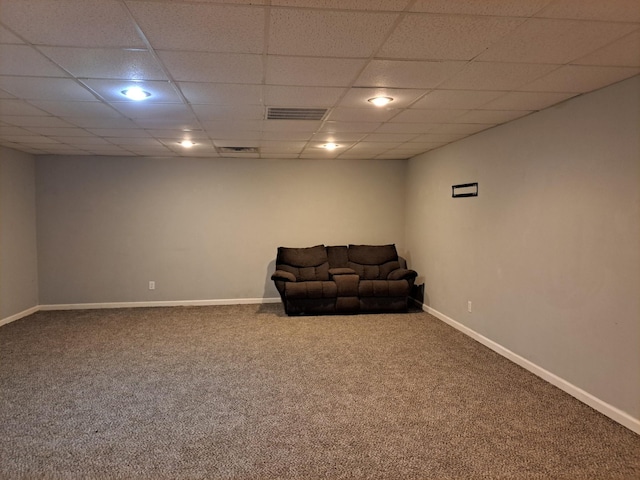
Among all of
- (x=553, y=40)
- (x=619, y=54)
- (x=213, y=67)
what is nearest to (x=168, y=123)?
(x=213, y=67)

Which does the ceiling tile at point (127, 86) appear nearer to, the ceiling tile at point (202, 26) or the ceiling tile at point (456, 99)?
the ceiling tile at point (202, 26)

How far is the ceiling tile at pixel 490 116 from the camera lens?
3551 millimetres

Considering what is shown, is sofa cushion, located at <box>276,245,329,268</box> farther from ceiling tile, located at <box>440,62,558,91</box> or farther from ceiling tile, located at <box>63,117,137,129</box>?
ceiling tile, located at <box>440,62,558,91</box>

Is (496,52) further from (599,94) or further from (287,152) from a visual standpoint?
(287,152)

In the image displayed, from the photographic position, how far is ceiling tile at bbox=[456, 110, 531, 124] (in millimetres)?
3551

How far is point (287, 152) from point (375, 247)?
197 cm

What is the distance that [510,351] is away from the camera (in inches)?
155

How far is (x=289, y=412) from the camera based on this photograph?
2916mm

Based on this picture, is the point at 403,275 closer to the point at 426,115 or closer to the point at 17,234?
the point at 426,115

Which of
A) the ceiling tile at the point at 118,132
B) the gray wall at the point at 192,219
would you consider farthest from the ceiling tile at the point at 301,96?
the gray wall at the point at 192,219

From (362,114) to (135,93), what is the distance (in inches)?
70.8

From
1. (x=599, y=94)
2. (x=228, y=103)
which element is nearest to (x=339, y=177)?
(x=228, y=103)

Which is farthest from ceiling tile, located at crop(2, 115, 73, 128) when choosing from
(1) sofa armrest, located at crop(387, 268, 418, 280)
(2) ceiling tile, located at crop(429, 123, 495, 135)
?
(1) sofa armrest, located at crop(387, 268, 418, 280)

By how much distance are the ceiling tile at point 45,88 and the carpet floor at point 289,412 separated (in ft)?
7.35
